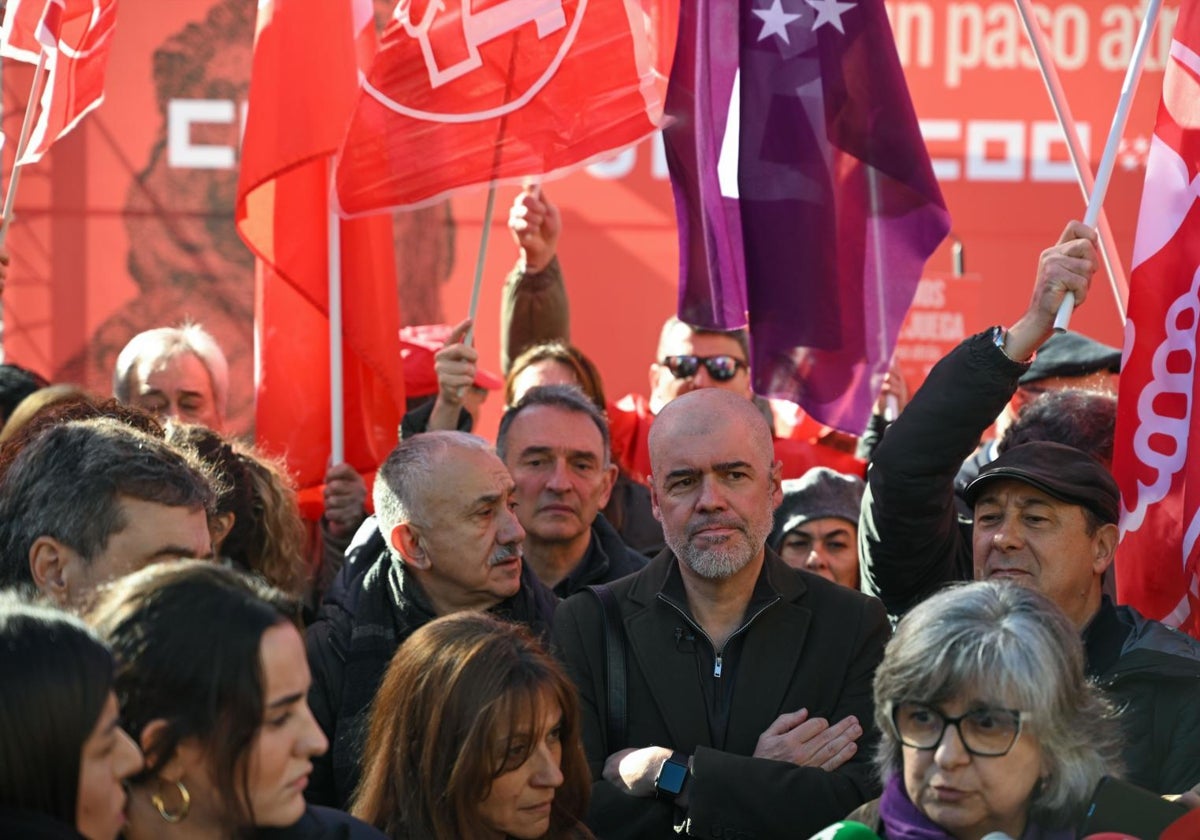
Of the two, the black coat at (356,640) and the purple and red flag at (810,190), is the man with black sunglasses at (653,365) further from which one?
the black coat at (356,640)

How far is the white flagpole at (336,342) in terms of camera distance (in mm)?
5926

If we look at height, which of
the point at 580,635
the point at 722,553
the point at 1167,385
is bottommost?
the point at 580,635

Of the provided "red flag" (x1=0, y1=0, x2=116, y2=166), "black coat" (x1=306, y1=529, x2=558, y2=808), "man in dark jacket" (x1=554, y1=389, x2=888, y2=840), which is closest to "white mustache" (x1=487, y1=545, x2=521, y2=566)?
"black coat" (x1=306, y1=529, x2=558, y2=808)

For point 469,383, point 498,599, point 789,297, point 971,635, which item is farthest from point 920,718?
point 469,383

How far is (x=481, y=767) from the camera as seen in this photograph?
11.8 feet

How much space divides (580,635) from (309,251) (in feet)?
8.38

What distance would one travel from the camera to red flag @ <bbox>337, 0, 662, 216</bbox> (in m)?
5.47

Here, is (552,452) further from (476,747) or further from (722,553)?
(476,747)

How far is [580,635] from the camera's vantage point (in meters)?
4.22

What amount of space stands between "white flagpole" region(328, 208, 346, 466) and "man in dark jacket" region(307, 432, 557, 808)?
1.02m

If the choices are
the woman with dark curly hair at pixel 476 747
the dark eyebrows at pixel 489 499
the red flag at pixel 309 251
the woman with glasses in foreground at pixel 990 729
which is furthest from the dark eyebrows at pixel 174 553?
the red flag at pixel 309 251

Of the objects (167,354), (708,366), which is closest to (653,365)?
(708,366)

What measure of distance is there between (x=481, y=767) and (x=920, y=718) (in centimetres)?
92

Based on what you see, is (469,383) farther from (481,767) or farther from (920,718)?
(920,718)
